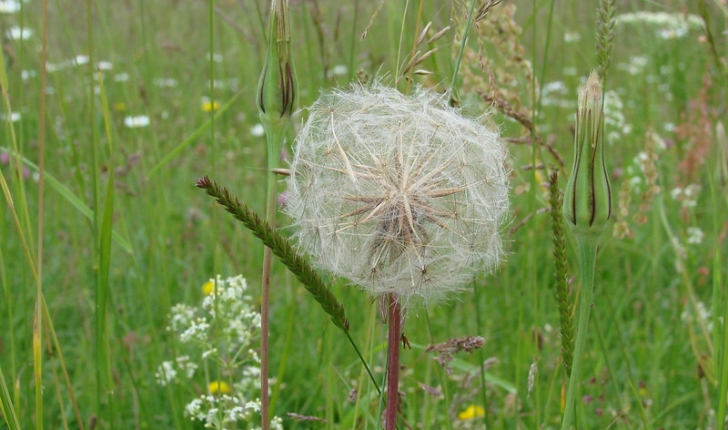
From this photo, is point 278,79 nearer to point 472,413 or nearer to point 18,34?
point 472,413

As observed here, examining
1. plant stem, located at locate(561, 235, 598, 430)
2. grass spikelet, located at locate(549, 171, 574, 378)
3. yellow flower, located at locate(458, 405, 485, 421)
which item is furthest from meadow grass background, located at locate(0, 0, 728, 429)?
plant stem, located at locate(561, 235, 598, 430)

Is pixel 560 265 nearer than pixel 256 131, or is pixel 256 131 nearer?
pixel 560 265

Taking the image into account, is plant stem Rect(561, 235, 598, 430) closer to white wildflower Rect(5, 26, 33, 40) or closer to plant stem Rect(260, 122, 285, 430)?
plant stem Rect(260, 122, 285, 430)

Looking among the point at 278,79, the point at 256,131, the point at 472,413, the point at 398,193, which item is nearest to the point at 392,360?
the point at 398,193

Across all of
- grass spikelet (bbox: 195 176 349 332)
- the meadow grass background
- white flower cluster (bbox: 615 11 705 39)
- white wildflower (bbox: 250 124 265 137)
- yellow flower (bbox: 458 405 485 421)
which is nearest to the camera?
grass spikelet (bbox: 195 176 349 332)

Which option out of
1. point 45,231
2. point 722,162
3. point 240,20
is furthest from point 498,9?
point 240,20

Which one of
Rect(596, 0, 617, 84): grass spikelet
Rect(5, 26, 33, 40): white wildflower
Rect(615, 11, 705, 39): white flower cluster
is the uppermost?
Rect(615, 11, 705, 39): white flower cluster
